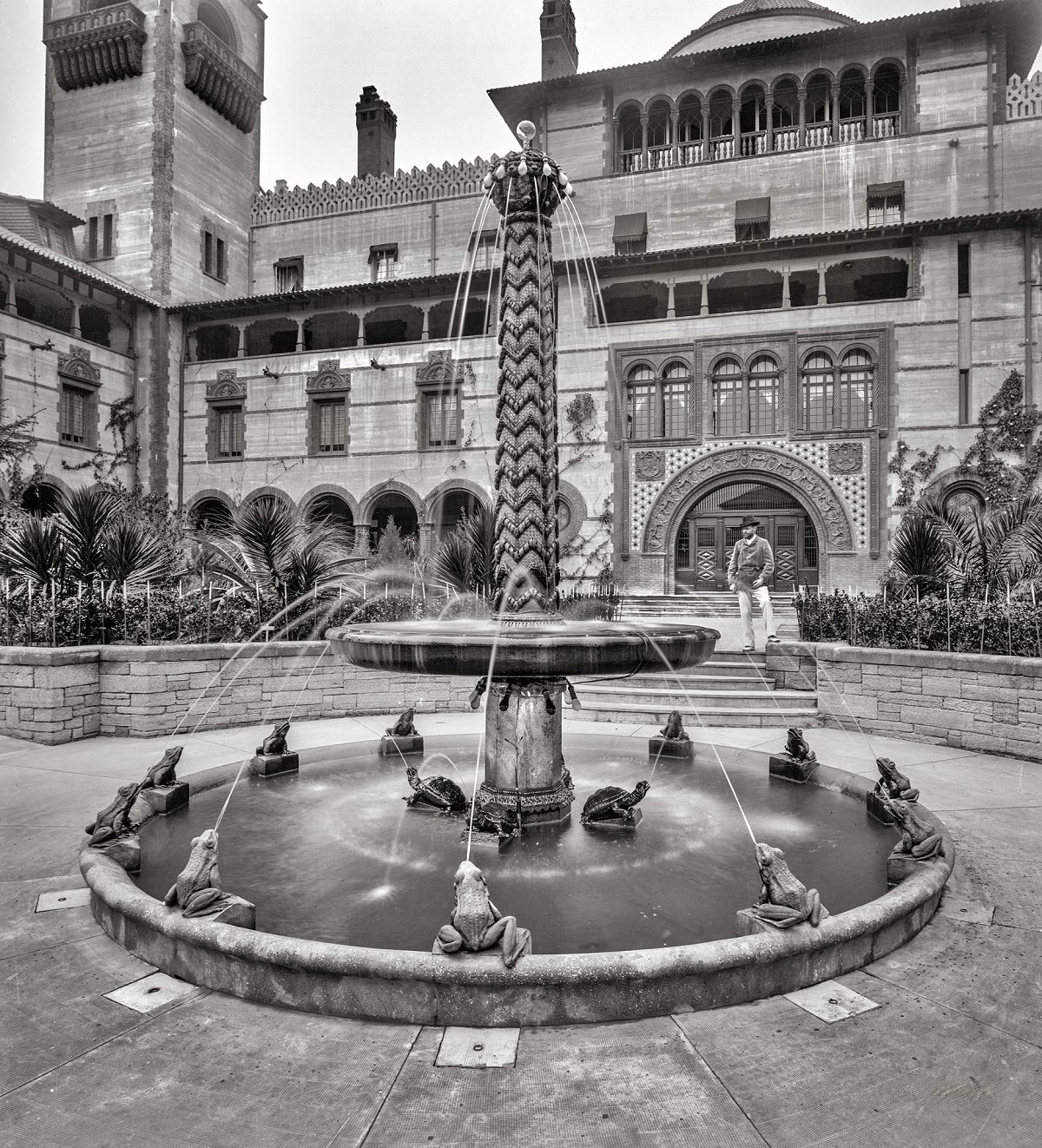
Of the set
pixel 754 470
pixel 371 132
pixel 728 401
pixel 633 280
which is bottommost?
pixel 754 470

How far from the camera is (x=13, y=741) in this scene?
899cm

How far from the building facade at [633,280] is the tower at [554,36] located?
0.13 metres

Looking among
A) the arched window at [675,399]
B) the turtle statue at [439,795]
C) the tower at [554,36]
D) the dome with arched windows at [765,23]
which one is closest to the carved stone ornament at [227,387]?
the arched window at [675,399]

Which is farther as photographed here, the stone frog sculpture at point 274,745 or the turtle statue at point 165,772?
the stone frog sculpture at point 274,745

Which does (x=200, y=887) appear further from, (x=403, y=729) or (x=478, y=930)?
(x=403, y=729)

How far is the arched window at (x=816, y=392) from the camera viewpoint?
78.2 feet

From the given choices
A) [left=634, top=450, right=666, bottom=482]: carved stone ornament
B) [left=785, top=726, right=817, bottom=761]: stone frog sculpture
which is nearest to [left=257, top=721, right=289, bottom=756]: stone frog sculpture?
[left=785, top=726, right=817, bottom=761]: stone frog sculpture

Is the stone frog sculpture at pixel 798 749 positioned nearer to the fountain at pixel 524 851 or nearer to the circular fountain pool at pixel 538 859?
the fountain at pixel 524 851

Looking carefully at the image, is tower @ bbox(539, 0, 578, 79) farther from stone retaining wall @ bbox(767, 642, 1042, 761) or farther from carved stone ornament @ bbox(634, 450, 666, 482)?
stone retaining wall @ bbox(767, 642, 1042, 761)

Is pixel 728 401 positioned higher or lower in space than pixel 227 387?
lower

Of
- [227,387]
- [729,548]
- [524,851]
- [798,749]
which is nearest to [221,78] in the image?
[227,387]

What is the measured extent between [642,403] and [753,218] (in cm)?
704

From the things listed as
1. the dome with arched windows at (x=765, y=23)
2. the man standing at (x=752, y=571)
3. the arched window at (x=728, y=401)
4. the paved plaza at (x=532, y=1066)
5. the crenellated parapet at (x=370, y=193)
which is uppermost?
the dome with arched windows at (x=765, y=23)

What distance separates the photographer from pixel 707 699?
37.6 ft
